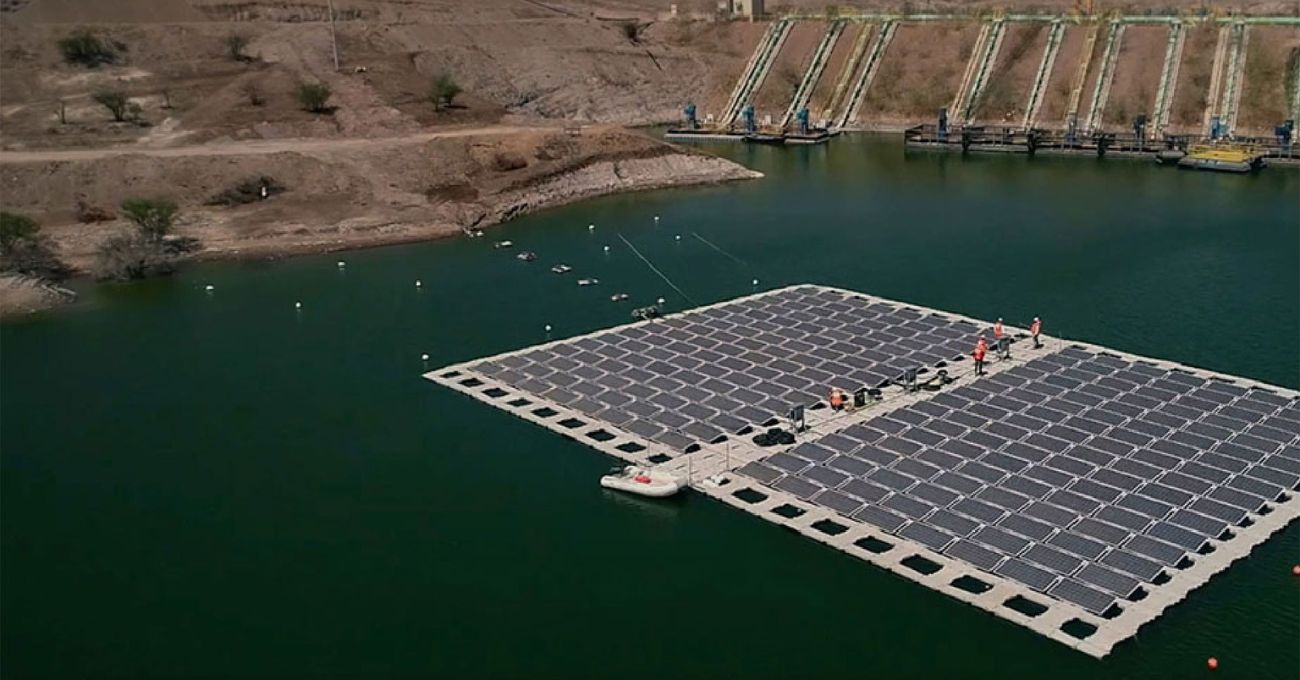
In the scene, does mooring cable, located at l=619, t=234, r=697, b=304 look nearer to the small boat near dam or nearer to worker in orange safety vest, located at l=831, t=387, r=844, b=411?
worker in orange safety vest, located at l=831, t=387, r=844, b=411

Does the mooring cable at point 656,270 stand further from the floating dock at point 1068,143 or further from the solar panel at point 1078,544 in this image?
the floating dock at point 1068,143

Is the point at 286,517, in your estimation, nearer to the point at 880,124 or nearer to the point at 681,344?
the point at 681,344

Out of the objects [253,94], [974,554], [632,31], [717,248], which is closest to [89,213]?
[253,94]

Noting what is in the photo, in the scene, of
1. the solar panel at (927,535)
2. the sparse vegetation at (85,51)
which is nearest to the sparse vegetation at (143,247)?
the sparse vegetation at (85,51)

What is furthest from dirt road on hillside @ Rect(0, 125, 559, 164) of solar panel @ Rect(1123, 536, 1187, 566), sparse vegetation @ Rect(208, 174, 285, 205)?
solar panel @ Rect(1123, 536, 1187, 566)

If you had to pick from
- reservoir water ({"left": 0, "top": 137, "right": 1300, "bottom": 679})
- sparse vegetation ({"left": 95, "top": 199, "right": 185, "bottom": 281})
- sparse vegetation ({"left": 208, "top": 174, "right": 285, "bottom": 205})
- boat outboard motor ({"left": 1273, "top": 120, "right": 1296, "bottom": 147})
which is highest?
boat outboard motor ({"left": 1273, "top": 120, "right": 1296, "bottom": 147})

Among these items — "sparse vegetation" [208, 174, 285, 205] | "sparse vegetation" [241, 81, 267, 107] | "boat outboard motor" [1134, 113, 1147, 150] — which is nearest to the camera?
"sparse vegetation" [208, 174, 285, 205]
